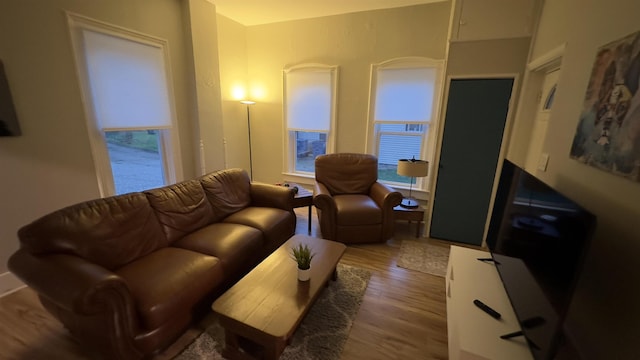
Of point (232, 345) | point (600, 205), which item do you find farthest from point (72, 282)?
point (600, 205)

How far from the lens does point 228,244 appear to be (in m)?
2.10

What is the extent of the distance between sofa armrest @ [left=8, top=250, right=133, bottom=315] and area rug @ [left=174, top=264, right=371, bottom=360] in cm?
55

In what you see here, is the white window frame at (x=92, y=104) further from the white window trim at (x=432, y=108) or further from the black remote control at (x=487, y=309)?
the black remote control at (x=487, y=309)

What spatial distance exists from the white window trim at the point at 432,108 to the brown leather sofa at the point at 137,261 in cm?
211

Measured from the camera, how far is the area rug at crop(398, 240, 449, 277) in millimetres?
2615

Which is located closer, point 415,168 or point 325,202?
point 325,202

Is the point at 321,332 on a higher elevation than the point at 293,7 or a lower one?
lower

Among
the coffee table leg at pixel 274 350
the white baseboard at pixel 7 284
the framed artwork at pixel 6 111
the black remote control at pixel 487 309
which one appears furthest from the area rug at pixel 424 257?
the framed artwork at pixel 6 111

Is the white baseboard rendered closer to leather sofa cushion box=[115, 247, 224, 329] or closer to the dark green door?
leather sofa cushion box=[115, 247, 224, 329]

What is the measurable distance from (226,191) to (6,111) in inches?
68.1

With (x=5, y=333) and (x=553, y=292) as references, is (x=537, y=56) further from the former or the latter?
(x=5, y=333)

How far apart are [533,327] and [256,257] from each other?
6.42ft

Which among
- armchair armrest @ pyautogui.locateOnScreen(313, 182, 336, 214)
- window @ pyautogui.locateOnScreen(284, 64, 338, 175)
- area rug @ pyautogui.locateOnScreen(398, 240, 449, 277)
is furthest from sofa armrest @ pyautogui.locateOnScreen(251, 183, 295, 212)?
window @ pyautogui.locateOnScreen(284, 64, 338, 175)

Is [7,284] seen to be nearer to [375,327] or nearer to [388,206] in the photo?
[375,327]
